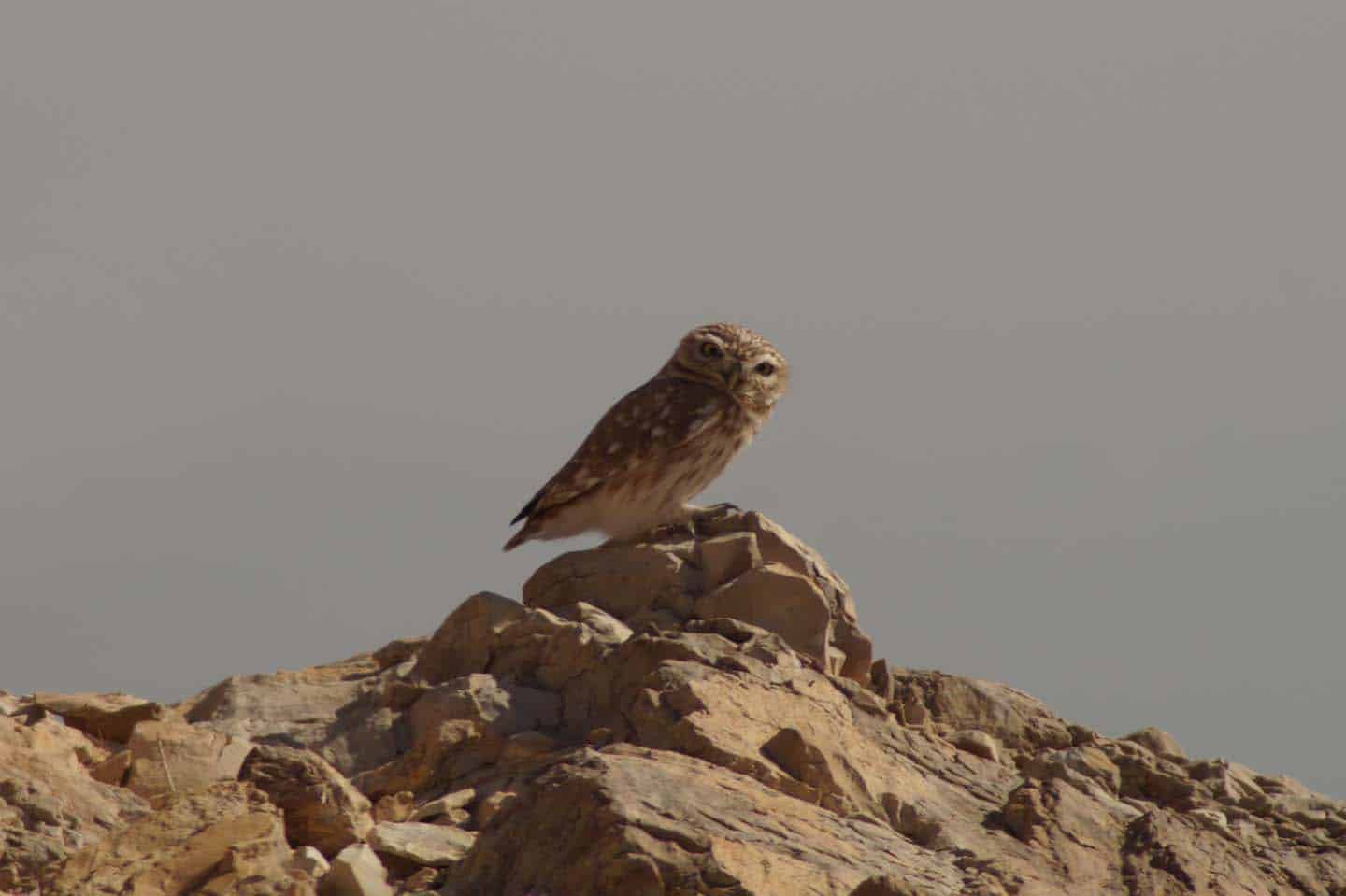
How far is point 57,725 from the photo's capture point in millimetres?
8945

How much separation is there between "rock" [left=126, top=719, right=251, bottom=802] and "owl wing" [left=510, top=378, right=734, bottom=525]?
434 cm

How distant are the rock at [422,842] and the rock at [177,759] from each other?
4.18 feet

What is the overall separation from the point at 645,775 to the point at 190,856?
1853mm

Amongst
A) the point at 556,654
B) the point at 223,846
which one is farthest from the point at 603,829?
the point at 556,654

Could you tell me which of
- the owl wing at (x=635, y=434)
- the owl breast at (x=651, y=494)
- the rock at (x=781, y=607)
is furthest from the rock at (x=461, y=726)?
the owl wing at (x=635, y=434)

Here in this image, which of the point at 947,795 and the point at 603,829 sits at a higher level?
the point at 947,795

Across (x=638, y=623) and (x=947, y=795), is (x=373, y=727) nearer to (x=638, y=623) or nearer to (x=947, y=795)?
(x=638, y=623)

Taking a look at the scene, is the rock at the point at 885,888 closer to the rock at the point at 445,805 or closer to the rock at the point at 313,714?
the rock at the point at 445,805

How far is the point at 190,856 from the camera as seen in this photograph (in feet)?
22.1

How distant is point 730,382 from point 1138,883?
5.51 meters

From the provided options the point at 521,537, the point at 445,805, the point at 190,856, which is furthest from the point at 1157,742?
the point at 190,856

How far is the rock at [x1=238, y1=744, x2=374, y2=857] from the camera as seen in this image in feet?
24.1

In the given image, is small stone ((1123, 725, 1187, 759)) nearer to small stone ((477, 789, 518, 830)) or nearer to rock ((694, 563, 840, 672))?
rock ((694, 563, 840, 672))

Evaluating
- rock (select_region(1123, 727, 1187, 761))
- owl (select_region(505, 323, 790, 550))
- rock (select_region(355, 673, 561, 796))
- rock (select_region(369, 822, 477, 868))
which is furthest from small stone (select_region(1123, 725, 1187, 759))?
rock (select_region(369, 822, 477, 868))
